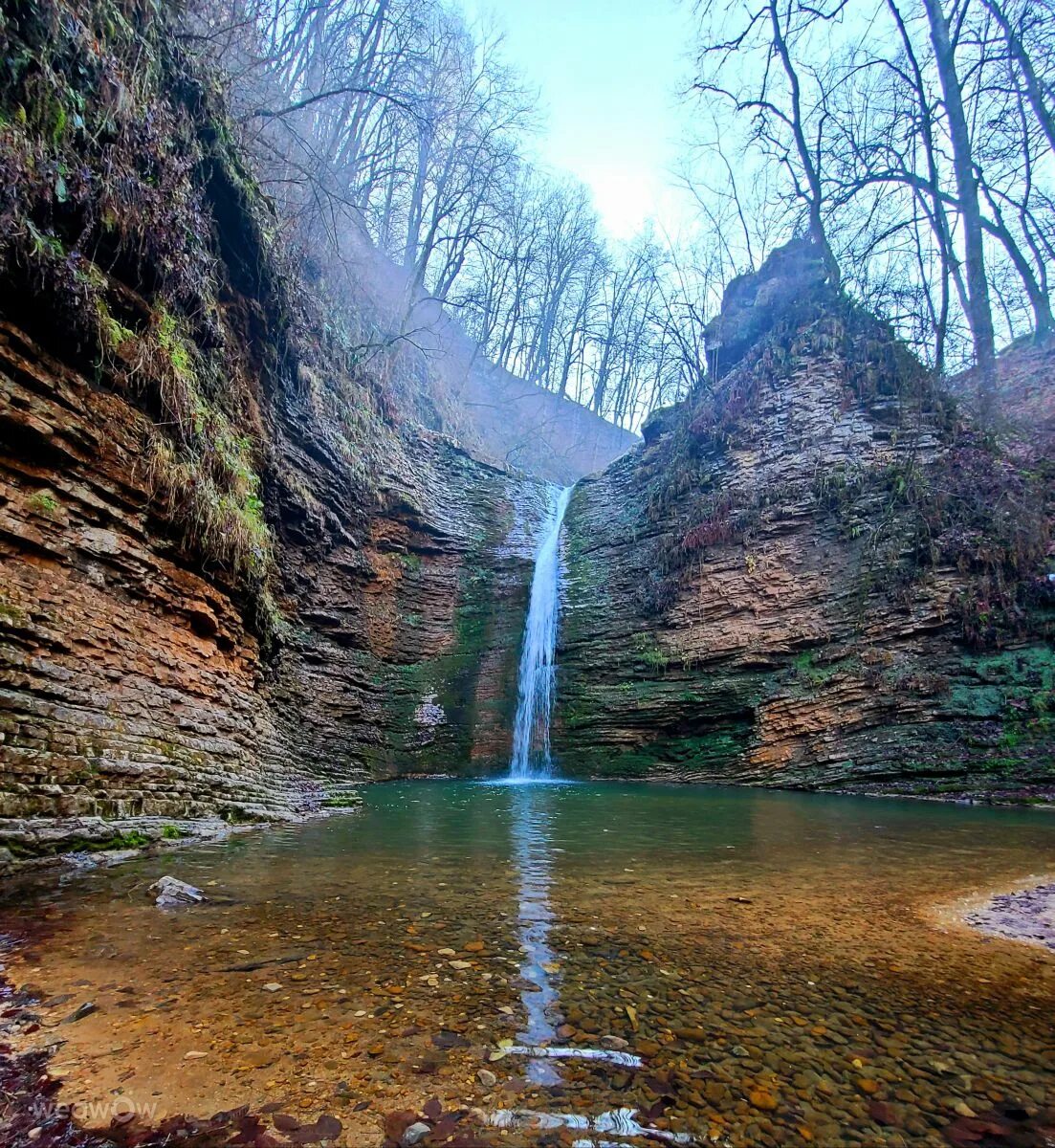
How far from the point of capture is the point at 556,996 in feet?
7.39

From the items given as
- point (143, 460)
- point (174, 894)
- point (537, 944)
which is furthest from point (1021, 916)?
point (143, 460)

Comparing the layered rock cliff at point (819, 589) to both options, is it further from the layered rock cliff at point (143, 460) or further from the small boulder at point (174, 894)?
the small boulder at point (174, 894)

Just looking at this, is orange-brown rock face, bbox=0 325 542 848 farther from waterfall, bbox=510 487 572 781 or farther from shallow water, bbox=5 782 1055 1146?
waterfall, bbox=510 487 572 781

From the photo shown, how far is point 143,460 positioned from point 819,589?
11.5m

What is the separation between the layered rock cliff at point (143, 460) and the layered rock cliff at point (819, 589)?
265 inches

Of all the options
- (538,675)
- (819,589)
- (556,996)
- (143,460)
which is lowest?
(556,996)

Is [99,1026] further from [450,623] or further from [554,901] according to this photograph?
[450,623]

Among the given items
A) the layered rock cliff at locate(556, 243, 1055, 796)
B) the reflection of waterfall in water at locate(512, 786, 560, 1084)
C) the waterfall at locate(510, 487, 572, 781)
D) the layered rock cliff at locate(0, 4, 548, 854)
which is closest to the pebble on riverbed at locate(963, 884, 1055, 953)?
the reflection of waterfall in water at locate(512, 786, 560, 1084)

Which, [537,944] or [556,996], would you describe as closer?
[556,996]

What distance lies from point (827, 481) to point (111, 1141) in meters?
13.9

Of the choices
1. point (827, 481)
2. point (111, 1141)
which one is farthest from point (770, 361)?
point (111, 1141)

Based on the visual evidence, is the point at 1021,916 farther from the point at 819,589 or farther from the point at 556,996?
the point at 819,589

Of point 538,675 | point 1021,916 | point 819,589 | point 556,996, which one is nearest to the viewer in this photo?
point 556,996

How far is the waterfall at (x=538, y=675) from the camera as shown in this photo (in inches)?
521
